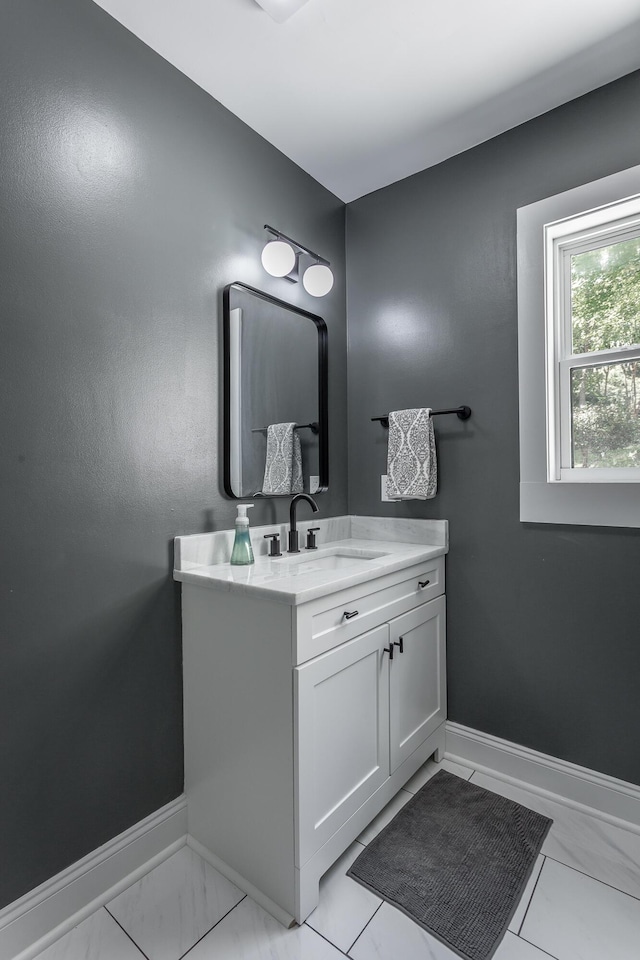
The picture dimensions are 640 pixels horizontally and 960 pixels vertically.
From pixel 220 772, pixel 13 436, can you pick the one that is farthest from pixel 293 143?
pixel 220 772

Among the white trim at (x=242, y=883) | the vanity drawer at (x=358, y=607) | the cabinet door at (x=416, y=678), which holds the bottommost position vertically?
the white trim at (x=242, y=883)

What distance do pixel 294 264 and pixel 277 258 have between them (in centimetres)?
12

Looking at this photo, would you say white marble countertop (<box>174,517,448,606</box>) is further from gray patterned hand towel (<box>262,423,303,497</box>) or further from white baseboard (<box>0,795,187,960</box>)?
white baseboard (<box>0,795,187,960</box>)

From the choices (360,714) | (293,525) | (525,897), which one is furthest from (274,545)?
(525,897)

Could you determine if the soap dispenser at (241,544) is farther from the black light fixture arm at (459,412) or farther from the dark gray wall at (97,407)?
the black light fixture arm at (459,412)

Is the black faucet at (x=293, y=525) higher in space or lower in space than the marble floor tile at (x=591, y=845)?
higher

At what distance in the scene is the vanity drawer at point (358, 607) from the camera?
4.19ft

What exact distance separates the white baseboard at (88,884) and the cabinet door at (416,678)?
0.73 m

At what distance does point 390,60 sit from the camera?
5.19ft

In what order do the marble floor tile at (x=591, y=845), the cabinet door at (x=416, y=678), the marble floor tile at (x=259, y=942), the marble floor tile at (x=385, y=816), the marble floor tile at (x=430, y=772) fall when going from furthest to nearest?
the marble floor tile at (x=430, y=772)
the cabinet door at (x=416, y=678)
the marble floor tile at (x=385, y=816)
the marble floor tile at (x=591, y=845)
the marble floor tile at (x=259, y=942)

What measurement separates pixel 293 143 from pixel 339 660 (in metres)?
1.92

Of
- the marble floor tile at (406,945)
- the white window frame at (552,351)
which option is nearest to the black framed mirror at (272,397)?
the white window frame at (552,351)

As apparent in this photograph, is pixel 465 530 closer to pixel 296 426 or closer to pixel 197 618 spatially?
pixel 296 426

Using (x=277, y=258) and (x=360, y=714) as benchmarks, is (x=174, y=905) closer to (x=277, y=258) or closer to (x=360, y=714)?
(x=360, y=714)
